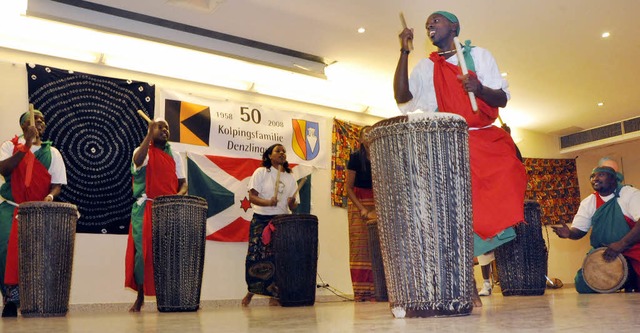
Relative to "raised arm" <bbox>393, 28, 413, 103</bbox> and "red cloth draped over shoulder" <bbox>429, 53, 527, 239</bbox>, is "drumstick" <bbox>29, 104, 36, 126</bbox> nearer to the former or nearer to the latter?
"raised arm" <bbox>393, 28, 413, 103</bbox>

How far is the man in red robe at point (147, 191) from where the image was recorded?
4812 mm

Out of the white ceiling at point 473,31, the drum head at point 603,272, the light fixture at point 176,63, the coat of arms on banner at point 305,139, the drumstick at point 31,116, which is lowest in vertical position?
the drum head at point 603,272

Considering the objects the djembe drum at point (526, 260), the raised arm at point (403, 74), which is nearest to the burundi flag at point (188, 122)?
the djembe drum at point (526, 260)

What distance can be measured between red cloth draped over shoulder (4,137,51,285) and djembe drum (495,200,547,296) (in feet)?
12.7

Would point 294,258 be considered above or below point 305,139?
below

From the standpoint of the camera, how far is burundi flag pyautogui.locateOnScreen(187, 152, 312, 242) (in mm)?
6715

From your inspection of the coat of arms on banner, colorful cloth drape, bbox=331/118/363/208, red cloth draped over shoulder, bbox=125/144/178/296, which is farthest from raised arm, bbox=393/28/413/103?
colorful cloth drape, bbox=331/118/363/208

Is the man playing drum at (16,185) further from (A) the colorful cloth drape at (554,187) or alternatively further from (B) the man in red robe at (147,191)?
(A) the colorful cloth drape at (554,187)

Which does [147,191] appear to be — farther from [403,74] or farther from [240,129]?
[403,74]

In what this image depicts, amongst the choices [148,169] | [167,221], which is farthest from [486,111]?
[148,169]

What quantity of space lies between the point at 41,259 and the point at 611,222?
4820mm

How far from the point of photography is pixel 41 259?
4066 mm

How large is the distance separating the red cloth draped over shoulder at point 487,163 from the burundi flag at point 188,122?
4.24 m

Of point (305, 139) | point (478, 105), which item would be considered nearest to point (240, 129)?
point (305, 139)
